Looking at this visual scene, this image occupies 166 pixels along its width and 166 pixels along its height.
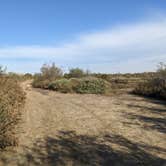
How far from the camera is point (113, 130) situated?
38.5 feet

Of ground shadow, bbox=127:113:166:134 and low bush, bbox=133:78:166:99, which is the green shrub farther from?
ground shadow, bbox=127:113:166:134

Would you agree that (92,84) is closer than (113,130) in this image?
No

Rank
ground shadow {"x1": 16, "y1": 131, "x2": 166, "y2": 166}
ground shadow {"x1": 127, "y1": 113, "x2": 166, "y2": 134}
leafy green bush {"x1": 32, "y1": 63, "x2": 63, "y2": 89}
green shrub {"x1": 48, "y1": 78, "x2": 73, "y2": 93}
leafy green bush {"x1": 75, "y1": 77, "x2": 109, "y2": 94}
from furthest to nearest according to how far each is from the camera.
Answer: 1. leafy green bush {"x1": 32, "y1": 63, "x2": 63, "y2": 89}
2. green shrub {"x1": 48, "y1": 78, "x2": 73, "y2": 93}
3. leafy green bush {"x1": 75, "y1": 77, "x2": 109, "y2": 94}
4. ground shadow {"x1": 127, "y1": 113, "x2": 166, "y2": 134}
5. ground shadow {"x1": 16, "y1": 131, "x2": 166, "y2": 166}

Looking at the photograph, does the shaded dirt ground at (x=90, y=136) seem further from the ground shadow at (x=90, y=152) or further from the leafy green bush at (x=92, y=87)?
the leafy green bush at (x=92, y=87)

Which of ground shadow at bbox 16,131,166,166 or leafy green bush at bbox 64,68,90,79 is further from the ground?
leafy green bush at bbox 64,68,90,79

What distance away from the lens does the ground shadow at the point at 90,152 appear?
8672mm

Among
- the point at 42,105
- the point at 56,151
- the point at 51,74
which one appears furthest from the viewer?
the point at 51,74

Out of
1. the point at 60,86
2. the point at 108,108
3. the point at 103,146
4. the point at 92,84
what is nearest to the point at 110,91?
the point at 92,84

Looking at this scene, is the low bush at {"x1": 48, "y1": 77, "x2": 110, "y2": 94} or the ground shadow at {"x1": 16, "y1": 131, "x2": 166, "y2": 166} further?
the low bush at {"x1": 48, "y1": 77, "x2": 110, "y2": 94}

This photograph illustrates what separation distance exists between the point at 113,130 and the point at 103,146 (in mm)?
1871

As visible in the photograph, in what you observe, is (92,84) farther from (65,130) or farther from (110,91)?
(65,130)

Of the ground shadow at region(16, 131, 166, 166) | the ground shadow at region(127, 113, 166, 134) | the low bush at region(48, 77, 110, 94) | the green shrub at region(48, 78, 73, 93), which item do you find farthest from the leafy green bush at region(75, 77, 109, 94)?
the ground shadow at region(16, 131, 166, 166)

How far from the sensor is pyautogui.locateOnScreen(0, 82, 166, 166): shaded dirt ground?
8898 millimetres

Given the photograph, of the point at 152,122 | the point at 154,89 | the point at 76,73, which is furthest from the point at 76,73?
the point at 152,122
